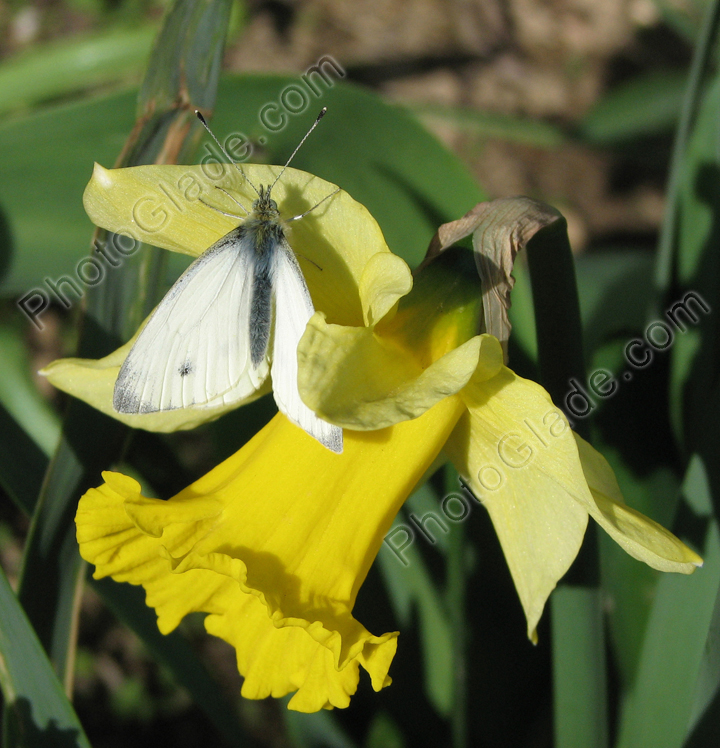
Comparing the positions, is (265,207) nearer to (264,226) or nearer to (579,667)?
(264,226)

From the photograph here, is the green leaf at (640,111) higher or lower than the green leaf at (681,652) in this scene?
higher

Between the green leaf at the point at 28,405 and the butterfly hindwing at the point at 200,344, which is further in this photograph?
the green leaf at the point at 28,405

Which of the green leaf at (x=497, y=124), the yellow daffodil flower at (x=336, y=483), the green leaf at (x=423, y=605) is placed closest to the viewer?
the yellow daffodil flower at (x=336, y=483)

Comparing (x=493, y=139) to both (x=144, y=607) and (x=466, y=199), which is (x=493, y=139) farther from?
(x=144, y=607)

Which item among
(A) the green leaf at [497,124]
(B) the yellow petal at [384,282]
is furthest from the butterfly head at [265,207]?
(A) the green leaf at [497,124]

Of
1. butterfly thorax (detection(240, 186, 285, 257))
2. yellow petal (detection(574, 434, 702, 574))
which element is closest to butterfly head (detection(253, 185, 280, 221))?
butterfly thorax (detection(240, 186, 285, 257))

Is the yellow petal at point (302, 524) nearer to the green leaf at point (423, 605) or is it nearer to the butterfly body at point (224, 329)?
the butterfly body at point (224, 329)

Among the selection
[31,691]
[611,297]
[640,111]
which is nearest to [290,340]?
[31,691]
